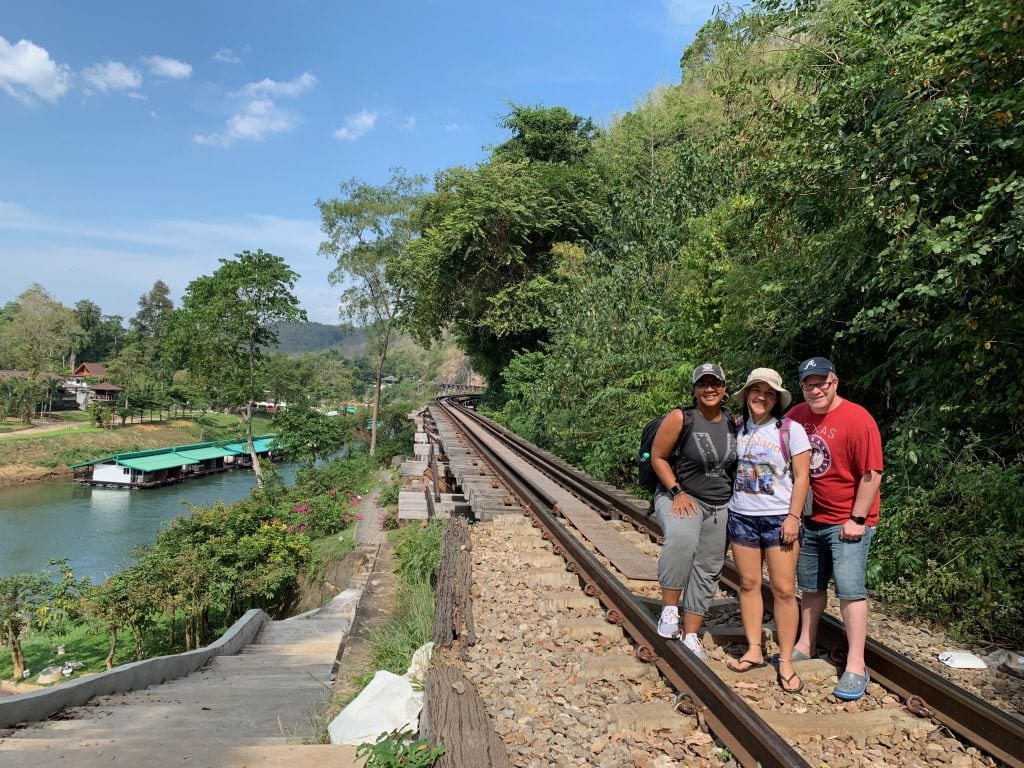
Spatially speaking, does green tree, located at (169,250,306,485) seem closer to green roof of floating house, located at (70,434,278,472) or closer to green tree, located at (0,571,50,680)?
green roof of floating house, located at (70,434,278,472)

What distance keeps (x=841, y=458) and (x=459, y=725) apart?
7.53ft

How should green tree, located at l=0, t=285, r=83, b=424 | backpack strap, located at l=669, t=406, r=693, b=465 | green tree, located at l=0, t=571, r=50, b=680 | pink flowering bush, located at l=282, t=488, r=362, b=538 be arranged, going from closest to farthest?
backpack strap, located at l=669, t=406, r=693, b=465
green tree, located at l=0, t=571, r=50, b=680
pink flowering bush, located at l=282, t=488, r=362, b=538
green tree, located at l=0, t=285, r=83, b=424

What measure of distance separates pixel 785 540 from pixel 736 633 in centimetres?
102

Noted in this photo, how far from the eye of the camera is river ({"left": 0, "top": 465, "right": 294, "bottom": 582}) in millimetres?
24812

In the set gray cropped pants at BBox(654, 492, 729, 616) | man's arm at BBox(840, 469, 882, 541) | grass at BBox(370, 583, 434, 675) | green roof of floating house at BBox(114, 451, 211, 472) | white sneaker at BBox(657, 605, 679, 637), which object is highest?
man's arm at BBox(840, 469, 882, 541)

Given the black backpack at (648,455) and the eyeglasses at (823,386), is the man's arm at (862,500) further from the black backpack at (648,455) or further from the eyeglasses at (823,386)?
the black backpack at (648,455)

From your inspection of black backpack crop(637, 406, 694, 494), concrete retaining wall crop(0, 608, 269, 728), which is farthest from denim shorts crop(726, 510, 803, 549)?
concrete retaining wall crop(0, 608, 269, 728)

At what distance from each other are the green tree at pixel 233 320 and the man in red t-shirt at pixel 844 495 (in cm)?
2623

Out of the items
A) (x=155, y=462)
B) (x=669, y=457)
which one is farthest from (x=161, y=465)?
(x=669, y=457)

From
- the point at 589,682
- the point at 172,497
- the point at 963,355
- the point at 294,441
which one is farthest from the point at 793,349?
the point at 172,497

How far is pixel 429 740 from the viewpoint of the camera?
2.69 metres

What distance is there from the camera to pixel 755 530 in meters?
3.31

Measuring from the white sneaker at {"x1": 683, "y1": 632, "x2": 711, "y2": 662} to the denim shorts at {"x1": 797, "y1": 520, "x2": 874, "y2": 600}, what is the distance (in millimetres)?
664

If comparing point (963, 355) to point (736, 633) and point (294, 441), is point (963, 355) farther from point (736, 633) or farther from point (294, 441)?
point (294, 441)
